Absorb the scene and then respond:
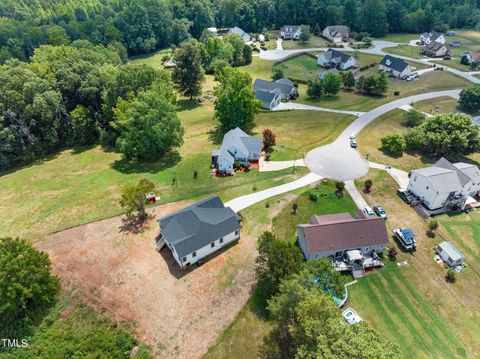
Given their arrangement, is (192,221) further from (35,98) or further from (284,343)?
(35,98)

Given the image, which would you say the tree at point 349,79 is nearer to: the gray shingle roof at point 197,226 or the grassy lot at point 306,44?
the grassy lot at point 306,44

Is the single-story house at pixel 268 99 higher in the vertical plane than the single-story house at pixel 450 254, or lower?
higher

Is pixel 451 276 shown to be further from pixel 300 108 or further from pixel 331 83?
pixel 331 83

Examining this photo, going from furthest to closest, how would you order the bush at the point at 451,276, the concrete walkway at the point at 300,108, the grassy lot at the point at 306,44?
the grassy lot at the point at 306,44
the concrete walkway at the point at 300,108
the bush at the point at 451,276

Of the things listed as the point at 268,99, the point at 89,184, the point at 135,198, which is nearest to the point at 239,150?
the point at 135,198

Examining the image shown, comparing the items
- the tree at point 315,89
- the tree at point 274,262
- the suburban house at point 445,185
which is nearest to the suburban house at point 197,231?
the tree at point 274,262

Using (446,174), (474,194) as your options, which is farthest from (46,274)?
(474,194)

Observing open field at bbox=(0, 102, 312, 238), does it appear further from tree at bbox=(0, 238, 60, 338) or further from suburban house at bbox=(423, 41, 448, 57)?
suburban house at bbox=(423, 41, 448, 57)
